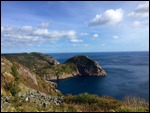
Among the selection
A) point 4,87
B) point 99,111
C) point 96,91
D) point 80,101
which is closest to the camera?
point 99,111

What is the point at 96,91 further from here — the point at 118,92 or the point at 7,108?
the point at 7,108

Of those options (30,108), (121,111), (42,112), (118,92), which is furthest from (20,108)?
(118,92)

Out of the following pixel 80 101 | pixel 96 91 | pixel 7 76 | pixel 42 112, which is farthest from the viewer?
pixel 96 91

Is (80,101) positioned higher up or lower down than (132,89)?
higher up

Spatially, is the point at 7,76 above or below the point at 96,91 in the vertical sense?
above

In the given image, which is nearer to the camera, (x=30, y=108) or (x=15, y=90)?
(x=30, y=108)

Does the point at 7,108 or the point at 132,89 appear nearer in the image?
the point at 7,108

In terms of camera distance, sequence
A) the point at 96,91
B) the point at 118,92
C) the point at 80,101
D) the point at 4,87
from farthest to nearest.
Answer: the point at 96,91 → the point at 118,92 → the point at 4,87 → the point at 80,101

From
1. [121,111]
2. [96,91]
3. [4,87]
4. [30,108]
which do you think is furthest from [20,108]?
[96,91]

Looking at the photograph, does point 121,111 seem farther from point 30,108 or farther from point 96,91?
point 96,91
